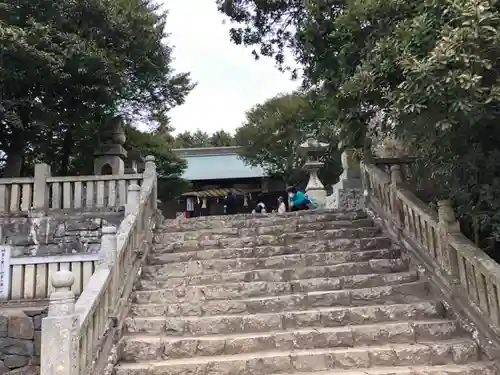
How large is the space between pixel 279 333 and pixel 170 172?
12186 mm

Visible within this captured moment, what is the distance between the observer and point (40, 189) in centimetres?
733

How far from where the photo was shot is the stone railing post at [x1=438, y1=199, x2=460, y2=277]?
4809mm

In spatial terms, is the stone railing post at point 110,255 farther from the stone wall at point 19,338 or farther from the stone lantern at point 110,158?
the stone lantern at point 110,158

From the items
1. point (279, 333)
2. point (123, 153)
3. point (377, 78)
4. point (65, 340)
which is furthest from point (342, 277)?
point (123, 153)

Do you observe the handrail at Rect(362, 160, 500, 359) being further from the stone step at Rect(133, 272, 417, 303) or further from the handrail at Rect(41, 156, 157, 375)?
the handrail at Rect(41, 156, 157, 375)

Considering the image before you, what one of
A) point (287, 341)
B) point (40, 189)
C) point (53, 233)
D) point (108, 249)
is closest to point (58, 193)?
point (40, 189)

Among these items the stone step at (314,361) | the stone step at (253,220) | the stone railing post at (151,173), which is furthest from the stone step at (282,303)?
the stone railing post at (151,173)

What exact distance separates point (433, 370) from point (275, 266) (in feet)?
7.82

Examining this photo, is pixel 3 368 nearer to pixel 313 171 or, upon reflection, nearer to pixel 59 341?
pixel 59 341

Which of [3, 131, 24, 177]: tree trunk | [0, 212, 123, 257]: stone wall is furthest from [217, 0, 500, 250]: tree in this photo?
[3, 131, 24, 177]: tree trunk

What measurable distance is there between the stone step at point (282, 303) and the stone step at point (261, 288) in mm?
185

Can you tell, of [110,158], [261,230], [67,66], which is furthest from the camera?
[110,158]

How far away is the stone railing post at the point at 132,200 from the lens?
249 inches

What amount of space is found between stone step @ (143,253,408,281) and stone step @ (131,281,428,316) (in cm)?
55
